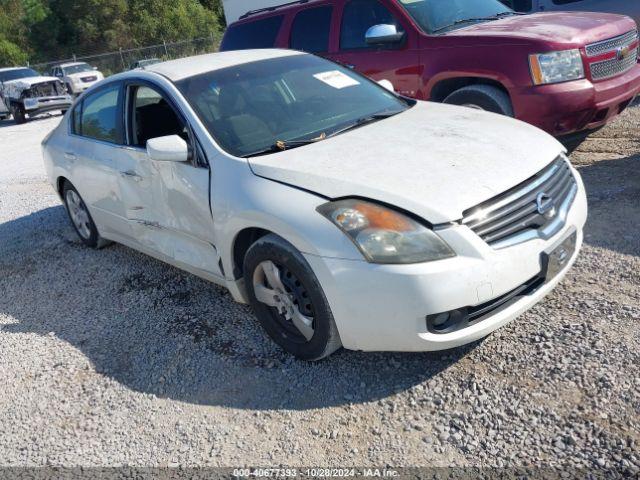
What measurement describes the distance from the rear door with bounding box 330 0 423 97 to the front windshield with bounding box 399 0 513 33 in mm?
173

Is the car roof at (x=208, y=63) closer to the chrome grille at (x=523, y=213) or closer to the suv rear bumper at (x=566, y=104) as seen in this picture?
the suv rear bumper at (x=566, y=104)

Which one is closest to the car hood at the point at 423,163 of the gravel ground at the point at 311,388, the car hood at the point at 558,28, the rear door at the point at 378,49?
the gravel ground at the point at 311,388

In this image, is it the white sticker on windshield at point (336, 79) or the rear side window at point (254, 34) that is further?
the rear side window at point (254, 34)

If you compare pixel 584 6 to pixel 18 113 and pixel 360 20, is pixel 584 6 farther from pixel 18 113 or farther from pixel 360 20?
pixel 18 113

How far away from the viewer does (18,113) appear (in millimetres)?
18812

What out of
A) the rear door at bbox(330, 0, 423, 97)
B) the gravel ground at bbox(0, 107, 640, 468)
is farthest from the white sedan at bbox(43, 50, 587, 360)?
the rear door at bbox(330, 0, 423, 97)

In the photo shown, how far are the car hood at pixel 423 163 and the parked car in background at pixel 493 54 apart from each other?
1690 millimetres

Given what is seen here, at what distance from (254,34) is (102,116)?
11.5 ft

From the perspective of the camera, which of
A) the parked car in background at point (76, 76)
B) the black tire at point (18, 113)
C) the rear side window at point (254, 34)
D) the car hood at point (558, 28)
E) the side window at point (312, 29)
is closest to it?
the car hood at point (558, 28)

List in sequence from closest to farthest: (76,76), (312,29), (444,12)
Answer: (444,12)
(312,29)
(76,76)

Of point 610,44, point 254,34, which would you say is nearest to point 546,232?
point 610,44

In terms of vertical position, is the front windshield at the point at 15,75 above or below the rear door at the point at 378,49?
below

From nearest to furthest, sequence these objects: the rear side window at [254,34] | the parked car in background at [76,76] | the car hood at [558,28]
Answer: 1. the car hood at [558,28]
2. the rear side window at [254,34]
3. the parked car in background at [76,76]

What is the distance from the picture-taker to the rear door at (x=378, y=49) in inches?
246
